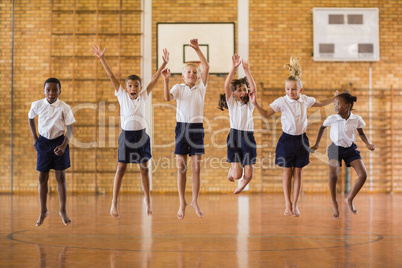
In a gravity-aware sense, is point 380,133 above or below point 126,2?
below

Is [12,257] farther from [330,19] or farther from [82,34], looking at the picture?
[330,19]

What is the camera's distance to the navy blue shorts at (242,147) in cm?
529

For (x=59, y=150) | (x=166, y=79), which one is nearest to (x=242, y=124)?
(x=166, y=79)

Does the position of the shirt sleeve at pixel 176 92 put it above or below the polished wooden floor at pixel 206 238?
above

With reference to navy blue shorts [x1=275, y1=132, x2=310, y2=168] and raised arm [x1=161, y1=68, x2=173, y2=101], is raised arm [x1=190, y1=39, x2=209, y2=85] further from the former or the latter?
navy blue shorts [x1=275, y1=132, x2=310, y2=168]

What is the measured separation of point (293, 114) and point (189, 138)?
1.12 meters

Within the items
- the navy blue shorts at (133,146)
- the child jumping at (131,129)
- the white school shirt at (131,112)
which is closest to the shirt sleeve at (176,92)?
the child jumping at (131,129)

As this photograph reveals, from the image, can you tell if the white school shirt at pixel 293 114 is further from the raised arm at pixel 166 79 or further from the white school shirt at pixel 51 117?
the white school shirt at pixel 51 117

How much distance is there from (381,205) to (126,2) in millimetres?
6237

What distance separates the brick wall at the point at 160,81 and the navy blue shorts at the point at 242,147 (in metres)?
4.51

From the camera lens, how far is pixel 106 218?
588 centimetres

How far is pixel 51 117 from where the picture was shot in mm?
4914

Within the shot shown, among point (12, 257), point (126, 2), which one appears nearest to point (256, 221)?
point (12, 257)

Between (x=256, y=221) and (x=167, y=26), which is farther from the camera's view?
(x=167, y=26)
